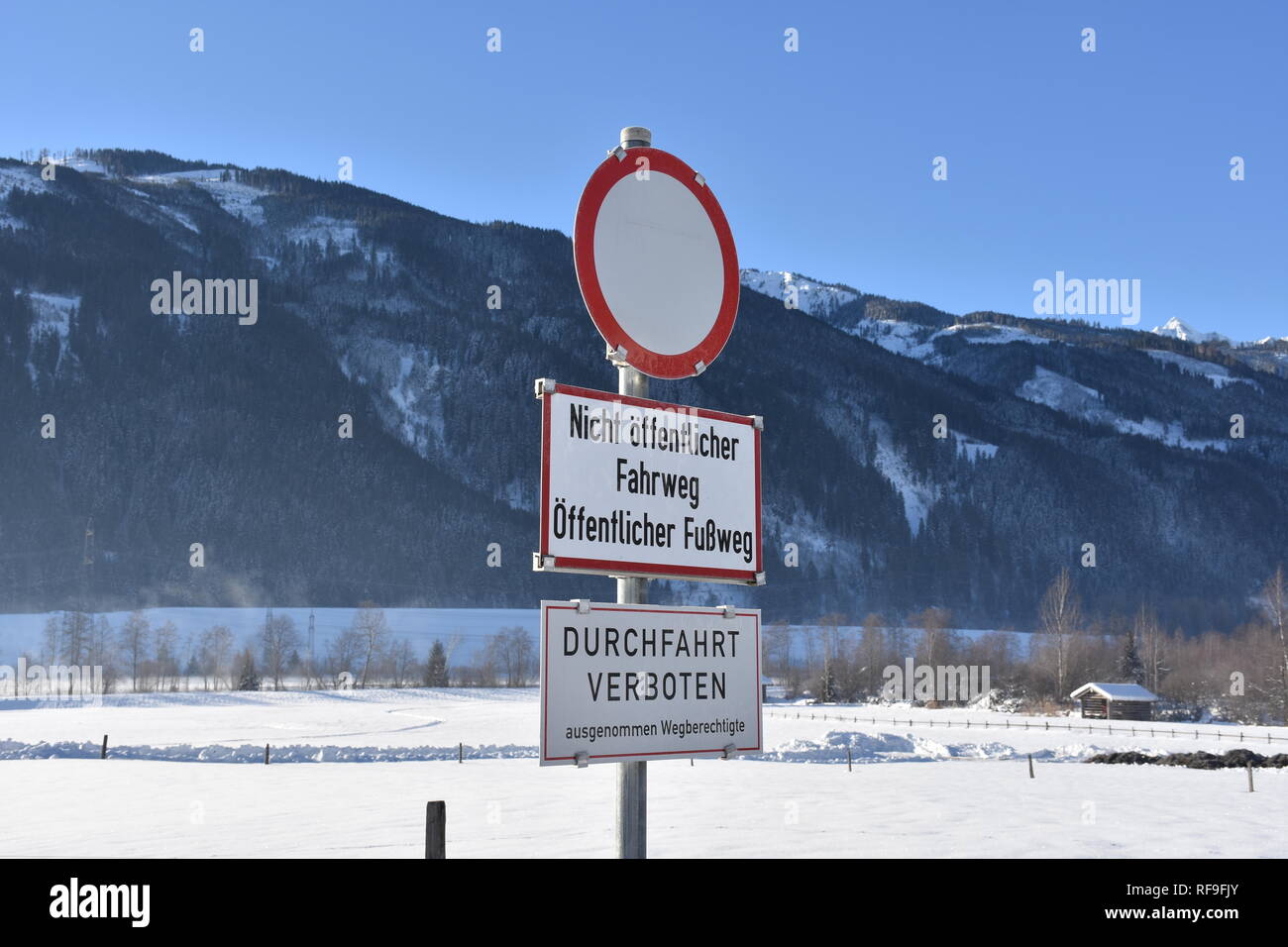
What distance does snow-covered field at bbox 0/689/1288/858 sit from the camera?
57.4ft

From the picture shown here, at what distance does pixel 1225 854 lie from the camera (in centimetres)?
1620

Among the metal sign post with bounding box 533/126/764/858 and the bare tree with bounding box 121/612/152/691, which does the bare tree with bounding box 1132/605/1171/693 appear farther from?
the bare tree with bounding box 121/612/152/691

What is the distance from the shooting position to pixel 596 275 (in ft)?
13.7

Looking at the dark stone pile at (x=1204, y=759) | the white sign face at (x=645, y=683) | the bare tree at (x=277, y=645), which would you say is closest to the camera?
the white sign face at (x=645, y=683)

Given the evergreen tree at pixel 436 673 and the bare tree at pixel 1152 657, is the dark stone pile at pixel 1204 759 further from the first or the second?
the evergreen tree at pixel 436 673

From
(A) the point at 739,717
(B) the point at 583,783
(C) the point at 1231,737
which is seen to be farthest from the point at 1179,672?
(A) the point at 739,717

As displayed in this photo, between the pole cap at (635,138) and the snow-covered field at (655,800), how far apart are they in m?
13.0

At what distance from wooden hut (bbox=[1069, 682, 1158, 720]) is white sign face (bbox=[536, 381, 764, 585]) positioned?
7910cm

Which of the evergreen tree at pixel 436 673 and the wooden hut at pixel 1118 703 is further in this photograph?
the evergreen tree at pixel 436 673

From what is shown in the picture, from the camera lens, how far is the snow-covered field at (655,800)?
57.4 ft

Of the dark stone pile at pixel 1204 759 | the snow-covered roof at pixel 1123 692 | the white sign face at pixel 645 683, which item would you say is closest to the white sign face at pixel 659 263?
the white sign face at pixel 645 683

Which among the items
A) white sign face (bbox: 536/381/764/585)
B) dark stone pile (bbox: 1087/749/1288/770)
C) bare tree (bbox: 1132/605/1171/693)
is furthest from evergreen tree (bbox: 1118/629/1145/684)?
white sign face (bbox: 536/381/764/585)

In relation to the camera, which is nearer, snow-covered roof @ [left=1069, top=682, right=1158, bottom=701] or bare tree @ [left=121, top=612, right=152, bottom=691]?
snow-covered roof @ [left=1069, top=682, right=1158, bottom=701]
